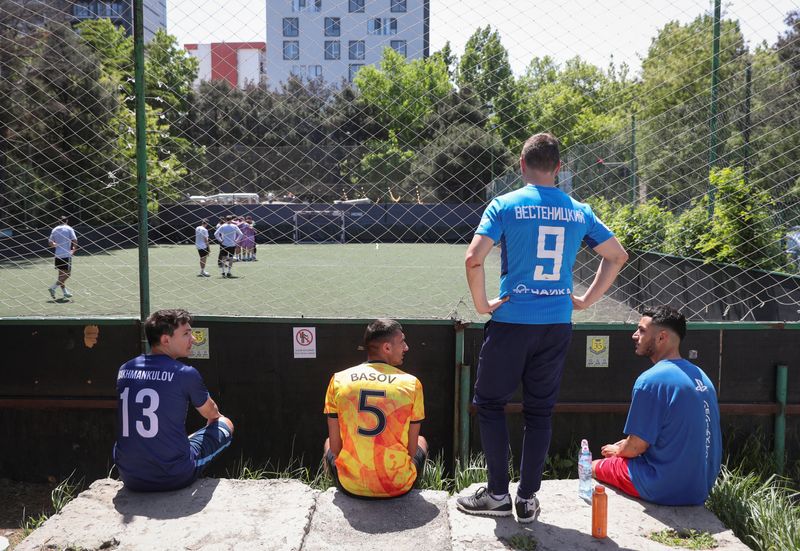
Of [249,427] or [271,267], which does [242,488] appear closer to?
[249,427]

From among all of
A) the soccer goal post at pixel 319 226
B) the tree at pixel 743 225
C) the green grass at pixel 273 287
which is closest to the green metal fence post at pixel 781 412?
the tree at pixel 743 225

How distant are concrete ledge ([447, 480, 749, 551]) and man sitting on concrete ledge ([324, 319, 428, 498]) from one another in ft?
1.25

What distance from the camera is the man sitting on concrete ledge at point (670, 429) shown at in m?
3.61

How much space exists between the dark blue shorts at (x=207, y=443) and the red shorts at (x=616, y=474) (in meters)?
2.18

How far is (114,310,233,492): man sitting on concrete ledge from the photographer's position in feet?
12.4

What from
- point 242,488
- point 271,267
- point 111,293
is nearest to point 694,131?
point 242,488

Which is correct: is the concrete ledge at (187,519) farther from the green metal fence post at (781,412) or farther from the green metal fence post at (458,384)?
the green metal fence post at (781,412)

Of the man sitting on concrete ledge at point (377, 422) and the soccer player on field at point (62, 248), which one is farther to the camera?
the soccer player on field at point (62, 248)

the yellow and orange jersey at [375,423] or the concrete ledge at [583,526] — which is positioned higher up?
the yellow and orange jersey at [375,423]

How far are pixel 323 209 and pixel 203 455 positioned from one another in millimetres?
28867

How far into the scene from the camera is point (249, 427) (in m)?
5.07

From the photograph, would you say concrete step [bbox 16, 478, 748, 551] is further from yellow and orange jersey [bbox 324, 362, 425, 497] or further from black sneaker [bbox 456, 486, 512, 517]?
yellow and orange jersey [bbox 324, 362, 425, 497]

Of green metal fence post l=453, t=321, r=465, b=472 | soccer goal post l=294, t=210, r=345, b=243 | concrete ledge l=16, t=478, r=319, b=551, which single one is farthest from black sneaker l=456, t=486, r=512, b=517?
soccer goal post l=294, t=210, r=345, b=243

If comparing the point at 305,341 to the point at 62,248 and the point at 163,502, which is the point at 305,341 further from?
the point at 62,248
